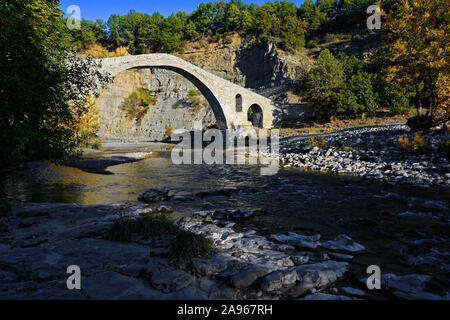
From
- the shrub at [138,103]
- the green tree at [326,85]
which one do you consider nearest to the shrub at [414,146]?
the green tree at [326,85]

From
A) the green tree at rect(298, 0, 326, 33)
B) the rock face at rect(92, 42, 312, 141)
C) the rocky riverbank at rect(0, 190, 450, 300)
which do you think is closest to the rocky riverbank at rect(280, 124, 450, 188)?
the rocky riverbank at rect(0, 190, 450, 300)

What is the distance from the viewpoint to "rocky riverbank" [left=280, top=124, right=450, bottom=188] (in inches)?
340

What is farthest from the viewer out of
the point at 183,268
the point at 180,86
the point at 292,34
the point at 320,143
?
the point at 180,86

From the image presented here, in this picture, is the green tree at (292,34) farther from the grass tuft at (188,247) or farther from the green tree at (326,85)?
the grass tuft at (188,247)

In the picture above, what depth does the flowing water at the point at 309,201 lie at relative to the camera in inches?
148

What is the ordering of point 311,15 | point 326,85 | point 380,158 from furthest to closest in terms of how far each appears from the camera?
point 311,15 → point 326,85 → point 380,158

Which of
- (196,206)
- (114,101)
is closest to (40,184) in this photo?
(196,206)

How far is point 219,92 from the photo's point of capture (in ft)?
103

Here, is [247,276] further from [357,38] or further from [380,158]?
[357,38]

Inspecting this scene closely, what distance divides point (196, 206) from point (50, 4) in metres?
11.4

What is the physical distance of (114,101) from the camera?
43812 millimetres

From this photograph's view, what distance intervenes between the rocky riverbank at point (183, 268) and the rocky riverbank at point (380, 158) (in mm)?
6141

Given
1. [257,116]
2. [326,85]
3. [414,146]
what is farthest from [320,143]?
[257,116]

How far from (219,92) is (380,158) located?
22933mm
